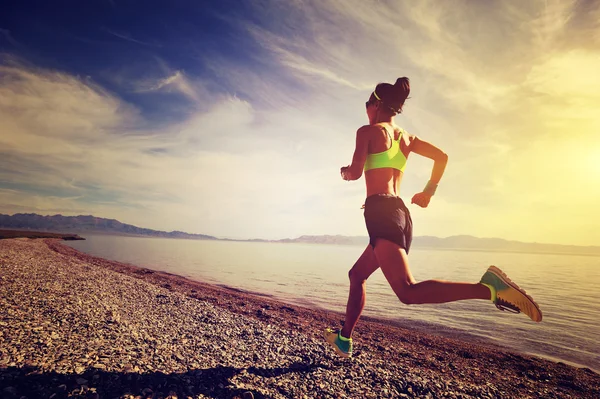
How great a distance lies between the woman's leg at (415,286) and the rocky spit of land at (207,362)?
2.48 meters

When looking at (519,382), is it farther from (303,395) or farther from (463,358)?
(303,395)

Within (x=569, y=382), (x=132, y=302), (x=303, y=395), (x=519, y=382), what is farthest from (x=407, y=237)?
(x=132, y=302)

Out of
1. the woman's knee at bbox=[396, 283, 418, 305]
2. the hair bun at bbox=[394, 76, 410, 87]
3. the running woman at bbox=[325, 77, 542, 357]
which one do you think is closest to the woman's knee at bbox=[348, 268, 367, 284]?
the running woman at bbox=[325, 77, 542, 357]

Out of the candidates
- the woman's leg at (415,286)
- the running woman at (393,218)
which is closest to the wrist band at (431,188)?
the running woman at (393,218)

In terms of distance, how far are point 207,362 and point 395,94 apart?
17.5 ft

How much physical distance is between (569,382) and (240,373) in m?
8.43

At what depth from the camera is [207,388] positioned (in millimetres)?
3939

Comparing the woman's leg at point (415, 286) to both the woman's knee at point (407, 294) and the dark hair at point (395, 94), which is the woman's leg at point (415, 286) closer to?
the woman's knee at point (407, 294)

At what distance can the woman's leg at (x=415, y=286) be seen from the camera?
2811mm

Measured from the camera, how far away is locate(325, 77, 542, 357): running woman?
2795mm

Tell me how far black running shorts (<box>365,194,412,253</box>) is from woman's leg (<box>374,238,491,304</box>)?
0.11 m

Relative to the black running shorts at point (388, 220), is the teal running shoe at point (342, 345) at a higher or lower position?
lower

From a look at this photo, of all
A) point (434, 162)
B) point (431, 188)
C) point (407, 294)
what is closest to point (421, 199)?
point (431, 188)

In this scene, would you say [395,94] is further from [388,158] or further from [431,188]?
[431,188]
